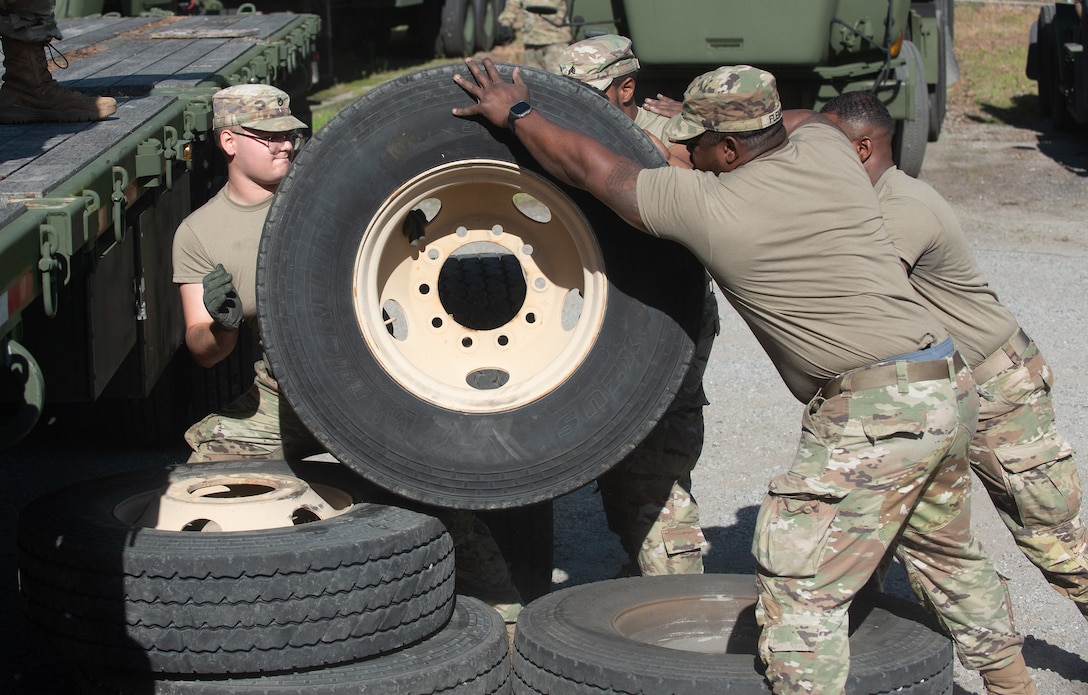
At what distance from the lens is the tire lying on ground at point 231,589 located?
3.38 metres

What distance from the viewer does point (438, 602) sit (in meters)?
3.73

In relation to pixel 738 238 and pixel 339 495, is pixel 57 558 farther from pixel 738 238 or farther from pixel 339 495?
pixel 738 238

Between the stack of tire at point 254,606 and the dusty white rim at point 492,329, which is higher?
the dusty white rim at point 492,329

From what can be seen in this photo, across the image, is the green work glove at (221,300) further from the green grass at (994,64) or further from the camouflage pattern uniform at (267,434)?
the green grass at (994,64)

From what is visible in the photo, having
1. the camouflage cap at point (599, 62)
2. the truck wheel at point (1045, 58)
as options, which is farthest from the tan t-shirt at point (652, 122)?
the truck wheel at point (1045, 58)

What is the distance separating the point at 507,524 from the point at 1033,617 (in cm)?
189

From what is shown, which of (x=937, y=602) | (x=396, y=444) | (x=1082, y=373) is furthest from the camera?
(x=1082, y=373)

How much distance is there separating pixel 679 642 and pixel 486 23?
17551mm

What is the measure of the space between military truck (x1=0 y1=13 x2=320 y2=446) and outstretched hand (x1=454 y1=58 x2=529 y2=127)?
993 mm

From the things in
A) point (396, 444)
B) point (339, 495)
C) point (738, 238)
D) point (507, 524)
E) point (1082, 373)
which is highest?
point (738, 238)

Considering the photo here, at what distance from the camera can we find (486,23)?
812 inches

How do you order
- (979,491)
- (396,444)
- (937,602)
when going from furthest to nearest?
(979,491)
(937,602)
(396,444)

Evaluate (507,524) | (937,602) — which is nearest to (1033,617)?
(937,602)

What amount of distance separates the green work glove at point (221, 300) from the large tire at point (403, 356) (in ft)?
0.86
